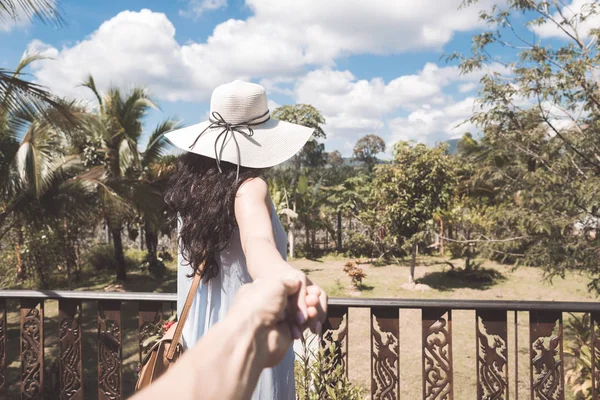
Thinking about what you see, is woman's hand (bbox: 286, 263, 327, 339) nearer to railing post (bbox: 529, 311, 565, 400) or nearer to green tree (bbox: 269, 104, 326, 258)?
railing post (bbox: 529, 311, 565, 400)

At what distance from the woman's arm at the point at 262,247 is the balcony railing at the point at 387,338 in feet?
3.99

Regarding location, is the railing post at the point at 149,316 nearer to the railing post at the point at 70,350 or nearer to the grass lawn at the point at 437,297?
the railing post at the point at 70,350

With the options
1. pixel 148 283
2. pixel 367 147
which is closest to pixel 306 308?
pixel 148 283

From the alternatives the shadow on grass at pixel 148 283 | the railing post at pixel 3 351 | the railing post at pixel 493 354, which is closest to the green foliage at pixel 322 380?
the railing post at pixel 493 354

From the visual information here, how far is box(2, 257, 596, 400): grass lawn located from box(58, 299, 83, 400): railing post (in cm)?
338

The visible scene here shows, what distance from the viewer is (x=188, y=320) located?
1355mm

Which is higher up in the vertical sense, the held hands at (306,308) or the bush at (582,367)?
the held hands at (306,308)

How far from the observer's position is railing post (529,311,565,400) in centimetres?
214

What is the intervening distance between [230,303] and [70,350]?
1584 mm

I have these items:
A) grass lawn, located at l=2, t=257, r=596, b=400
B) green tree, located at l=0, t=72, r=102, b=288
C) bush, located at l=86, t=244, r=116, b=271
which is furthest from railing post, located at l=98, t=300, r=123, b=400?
bush, located at l=86, t=244, r=116, b=271

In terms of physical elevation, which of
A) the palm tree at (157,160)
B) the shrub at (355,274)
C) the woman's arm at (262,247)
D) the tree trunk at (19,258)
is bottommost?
the shrub at (355,274)

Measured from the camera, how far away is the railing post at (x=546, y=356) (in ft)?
7.02

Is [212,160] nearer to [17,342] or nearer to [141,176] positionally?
[17,342]

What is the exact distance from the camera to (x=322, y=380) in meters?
2.06
